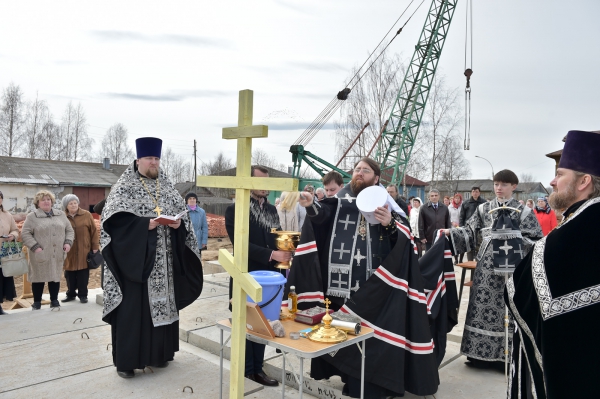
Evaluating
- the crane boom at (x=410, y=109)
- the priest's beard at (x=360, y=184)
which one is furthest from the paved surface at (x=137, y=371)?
the crane boom at (x=410, y=109)

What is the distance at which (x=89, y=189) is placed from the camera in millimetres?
33875

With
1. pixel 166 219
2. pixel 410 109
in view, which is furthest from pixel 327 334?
pixel 410 109

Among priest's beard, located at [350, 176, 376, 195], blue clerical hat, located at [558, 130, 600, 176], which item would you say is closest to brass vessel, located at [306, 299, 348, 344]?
priest's beard, located at [350, 176, 376, 195]

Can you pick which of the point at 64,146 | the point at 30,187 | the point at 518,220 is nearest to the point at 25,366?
the point at 518,220

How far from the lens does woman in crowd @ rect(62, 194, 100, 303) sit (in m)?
7.28

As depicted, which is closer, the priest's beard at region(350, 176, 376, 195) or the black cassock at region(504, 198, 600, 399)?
the black cassock at region(504, 198, 600, 399)

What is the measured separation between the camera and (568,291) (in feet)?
6.62

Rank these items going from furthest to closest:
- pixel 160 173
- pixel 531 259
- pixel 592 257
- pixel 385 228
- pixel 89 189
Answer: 1. pixel 89 189
2. pixel 160 173
3. pixel 385 228
4. pixel 531 259
5. pixel 592 257

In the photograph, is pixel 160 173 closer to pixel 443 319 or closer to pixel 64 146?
pixel 443 319

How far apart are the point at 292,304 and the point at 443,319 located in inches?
57.0

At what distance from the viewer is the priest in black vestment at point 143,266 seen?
4289 mm

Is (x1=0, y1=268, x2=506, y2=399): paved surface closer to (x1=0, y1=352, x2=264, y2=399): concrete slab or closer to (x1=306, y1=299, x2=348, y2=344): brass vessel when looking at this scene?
(x1=0, y1=352, x2=264, y2=399): concrete slab

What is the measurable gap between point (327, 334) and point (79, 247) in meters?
5.68

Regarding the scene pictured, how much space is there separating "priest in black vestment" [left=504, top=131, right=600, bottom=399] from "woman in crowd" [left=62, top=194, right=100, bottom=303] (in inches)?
265
